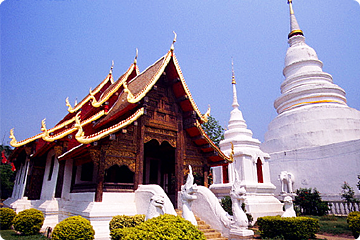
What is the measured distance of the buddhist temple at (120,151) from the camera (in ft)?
26.5

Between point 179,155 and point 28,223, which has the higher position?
point 179,155

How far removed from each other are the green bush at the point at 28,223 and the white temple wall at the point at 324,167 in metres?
16.3

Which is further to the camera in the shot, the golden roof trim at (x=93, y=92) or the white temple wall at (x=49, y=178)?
the golden roof trim at (x=93, y=92)

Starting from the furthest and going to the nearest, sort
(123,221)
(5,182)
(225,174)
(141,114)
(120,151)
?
(5,182)
(225,174)
(141,114)
(120,151)
(123,221)

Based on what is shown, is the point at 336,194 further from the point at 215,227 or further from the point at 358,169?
the point at 215,227

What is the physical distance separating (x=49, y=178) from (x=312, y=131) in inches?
717

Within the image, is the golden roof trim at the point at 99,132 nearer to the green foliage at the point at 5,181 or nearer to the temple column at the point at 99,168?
the temple column at the point at 99,168

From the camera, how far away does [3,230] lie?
1090 centimetres

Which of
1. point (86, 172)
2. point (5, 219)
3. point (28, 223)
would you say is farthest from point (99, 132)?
point (5, 219)

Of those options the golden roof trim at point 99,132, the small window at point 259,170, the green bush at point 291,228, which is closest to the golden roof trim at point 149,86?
the golden roof trim at point 99,132

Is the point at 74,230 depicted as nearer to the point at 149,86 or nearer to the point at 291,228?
the point at 149,86

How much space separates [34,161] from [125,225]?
25.8 ft

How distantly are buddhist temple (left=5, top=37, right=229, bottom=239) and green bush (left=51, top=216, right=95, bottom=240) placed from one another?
509 mm

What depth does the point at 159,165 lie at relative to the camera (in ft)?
42.3
